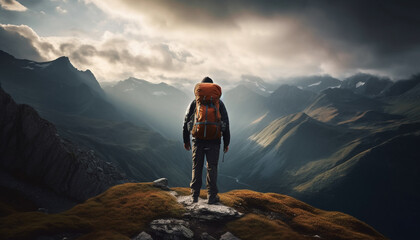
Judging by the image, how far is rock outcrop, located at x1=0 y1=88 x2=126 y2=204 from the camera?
3002 inches

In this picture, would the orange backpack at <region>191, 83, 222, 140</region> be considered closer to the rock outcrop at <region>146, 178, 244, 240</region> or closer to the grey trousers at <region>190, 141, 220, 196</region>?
the grey trousers at <region>190, 141, 220, 196</region>

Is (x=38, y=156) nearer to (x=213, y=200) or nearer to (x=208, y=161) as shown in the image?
(x=213, y=200)

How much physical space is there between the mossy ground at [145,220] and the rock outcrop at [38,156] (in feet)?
250

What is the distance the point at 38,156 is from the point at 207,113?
9201 cm

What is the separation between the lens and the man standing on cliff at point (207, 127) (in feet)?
50.2

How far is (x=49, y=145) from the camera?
86.5m

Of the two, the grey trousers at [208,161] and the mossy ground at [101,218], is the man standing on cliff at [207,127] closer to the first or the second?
the grey trousers at [208,161]

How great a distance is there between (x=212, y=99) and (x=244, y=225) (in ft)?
27.1

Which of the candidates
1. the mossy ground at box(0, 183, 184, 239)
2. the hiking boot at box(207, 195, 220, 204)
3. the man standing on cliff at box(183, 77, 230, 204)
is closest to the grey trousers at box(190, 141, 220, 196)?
the man standing on cliff at box(183, 77, 230, 204)

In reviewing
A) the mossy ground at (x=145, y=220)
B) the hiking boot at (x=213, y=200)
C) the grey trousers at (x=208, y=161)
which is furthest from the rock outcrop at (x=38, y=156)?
the hiking boot at (x=213, y=200)

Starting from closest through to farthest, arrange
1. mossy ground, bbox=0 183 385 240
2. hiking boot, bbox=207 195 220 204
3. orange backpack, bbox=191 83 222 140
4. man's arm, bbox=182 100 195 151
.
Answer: mossy ground, bbox=0 183 385 240 → orange backpack, bbox=191 83 222 140 → hiking boot, bbox=207 195 220 204 → man's arm, bbox=182 100 195 151

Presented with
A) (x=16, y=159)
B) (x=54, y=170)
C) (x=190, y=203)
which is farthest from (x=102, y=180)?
(x=190, y=203)

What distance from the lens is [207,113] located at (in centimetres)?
→ 1538

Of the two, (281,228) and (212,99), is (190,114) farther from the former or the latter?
(281,228)
